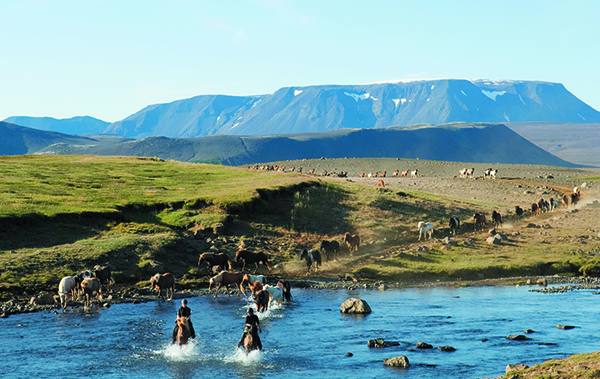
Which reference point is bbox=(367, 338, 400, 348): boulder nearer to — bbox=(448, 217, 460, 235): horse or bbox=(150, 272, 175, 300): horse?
bbox=(150, 272, 175, 300): horse

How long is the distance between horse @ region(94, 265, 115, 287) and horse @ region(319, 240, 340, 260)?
54.2ft

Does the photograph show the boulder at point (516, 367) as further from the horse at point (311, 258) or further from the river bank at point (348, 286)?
the horse at point (311, 258)

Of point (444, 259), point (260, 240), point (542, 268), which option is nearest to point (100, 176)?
point (260, 240)

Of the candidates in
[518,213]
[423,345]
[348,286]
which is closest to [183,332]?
[423,345]

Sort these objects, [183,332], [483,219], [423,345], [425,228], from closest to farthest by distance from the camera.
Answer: [183,332]
[423,345]
[425,228]
[483,219]

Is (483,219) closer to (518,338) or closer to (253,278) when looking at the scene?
(253,278)

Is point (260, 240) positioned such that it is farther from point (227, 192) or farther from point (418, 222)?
point (418, 222)

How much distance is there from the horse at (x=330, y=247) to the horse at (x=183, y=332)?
73.4 feet

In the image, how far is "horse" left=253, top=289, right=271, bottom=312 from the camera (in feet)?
99.1

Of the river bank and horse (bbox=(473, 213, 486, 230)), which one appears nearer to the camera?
the river bank

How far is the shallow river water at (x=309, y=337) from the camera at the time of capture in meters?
21.5

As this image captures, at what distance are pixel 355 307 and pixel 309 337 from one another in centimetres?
530

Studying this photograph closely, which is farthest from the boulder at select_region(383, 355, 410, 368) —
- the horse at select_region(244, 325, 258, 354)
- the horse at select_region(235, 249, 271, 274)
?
the horse at select_region(235, 249, 271, 274)

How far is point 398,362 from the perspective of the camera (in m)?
21.6
